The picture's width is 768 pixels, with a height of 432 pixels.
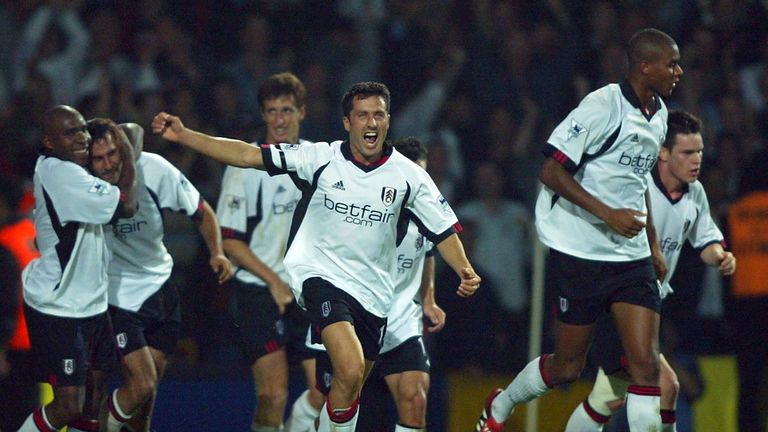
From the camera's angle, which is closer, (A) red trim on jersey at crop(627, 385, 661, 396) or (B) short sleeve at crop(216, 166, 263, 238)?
(A) red trim on jersey at crop(627, 385, 661, 396)

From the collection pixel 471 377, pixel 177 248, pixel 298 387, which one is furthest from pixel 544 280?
pixel 177 248

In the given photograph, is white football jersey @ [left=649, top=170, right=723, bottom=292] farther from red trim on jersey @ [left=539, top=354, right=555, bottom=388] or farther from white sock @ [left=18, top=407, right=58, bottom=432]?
white sock @ [left=18, top=407, right=58, bottom=432]

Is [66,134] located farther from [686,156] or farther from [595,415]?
[686,156]

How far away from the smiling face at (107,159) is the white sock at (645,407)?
A: 313 cm

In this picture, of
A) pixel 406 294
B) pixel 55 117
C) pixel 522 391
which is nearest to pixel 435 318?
pixel 406 294

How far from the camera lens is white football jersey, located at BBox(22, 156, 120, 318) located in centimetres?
736

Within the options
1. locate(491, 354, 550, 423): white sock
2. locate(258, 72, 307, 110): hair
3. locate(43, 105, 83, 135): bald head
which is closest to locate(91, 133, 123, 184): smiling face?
locate(43, 105, 83, 135): bald head

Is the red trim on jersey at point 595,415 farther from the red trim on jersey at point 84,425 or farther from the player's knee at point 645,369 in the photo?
the red trim on jersey at point 84,425

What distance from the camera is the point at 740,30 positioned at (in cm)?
1230

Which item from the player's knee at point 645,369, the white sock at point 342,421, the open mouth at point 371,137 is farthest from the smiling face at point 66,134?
the player's knee at point 645,369

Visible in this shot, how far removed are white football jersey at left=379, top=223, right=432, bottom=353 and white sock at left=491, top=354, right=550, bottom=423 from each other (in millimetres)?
637

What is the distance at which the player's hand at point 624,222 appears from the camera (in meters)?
7.04

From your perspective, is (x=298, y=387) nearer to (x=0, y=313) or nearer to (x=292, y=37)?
(x=0, y=313)

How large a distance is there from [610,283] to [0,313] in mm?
3962
